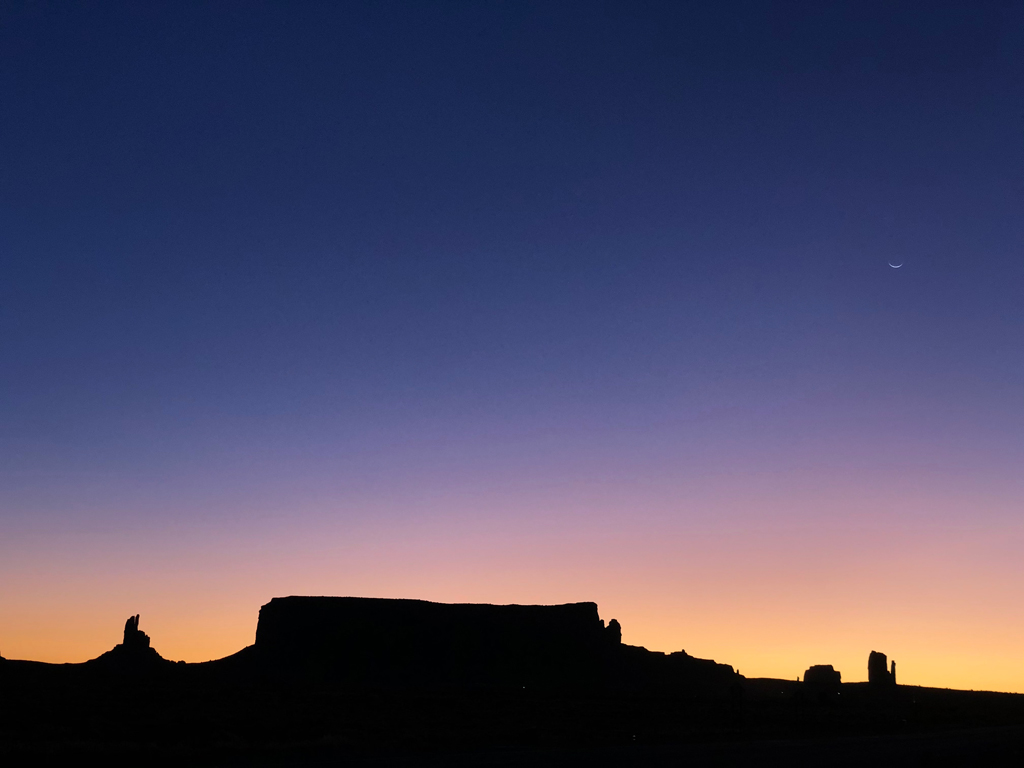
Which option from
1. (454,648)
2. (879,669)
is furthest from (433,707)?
(879,669)

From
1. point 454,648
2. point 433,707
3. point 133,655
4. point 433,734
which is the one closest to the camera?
point 433,734

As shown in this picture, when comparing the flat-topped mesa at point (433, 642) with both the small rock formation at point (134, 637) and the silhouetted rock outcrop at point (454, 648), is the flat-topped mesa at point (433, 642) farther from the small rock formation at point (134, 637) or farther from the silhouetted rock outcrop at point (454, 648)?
the small rock formation at point (134, 637)

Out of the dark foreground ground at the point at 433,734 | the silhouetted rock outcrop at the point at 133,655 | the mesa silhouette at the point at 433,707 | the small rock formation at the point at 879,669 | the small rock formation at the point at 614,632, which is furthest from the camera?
the small rock formation at the point at 879,669

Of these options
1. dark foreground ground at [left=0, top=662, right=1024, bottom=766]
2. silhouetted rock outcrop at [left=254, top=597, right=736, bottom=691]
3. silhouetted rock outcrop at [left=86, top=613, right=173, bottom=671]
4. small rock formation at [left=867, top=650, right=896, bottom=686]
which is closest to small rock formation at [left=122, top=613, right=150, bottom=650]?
silhouetted rock outcrop at [left=86, top=613, right=173, bottom=671]

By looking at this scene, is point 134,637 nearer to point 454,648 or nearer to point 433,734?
point 454,648

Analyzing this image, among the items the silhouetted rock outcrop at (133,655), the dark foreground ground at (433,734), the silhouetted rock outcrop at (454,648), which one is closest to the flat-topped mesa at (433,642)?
the silhouetted rock outcrop at (454,648)

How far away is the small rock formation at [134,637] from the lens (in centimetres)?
10850

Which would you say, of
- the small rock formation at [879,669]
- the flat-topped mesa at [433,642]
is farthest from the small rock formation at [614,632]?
the small rock formation at [879,669]

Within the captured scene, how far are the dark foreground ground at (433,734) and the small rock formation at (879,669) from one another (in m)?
91.4

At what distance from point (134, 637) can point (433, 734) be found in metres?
85.3

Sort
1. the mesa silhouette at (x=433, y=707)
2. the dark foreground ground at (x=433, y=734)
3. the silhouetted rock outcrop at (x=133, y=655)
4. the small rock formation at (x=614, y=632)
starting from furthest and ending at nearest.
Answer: the small rock formation at (x=614, y=632)
the silhouetted rock outcrop at (x=133, y=655)
the mesa silhouette at (x=433, y=707)
the dark foreground ground at (x=433, y=734)

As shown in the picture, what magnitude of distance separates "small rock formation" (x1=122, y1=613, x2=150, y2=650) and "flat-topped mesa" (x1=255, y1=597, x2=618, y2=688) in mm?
12369

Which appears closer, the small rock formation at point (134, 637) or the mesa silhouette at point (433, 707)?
the mesa silhouette at point (433, 707)

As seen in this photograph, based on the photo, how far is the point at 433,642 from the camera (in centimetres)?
11375
